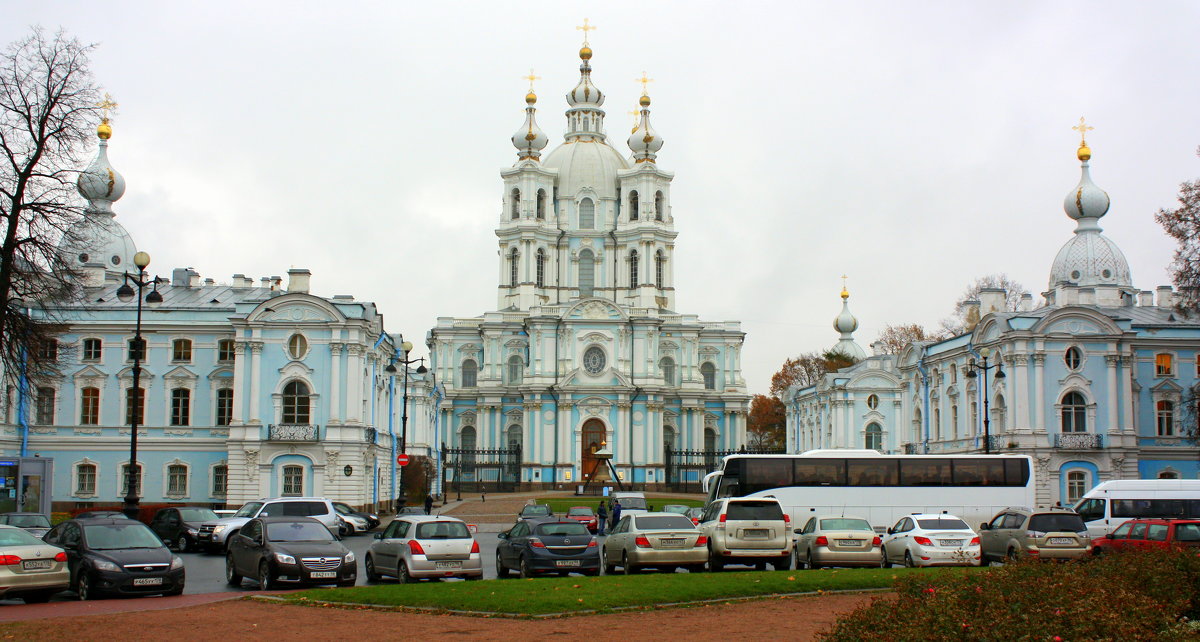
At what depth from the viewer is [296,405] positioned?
53938mm

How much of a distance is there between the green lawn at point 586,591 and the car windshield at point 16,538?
15.4 feet

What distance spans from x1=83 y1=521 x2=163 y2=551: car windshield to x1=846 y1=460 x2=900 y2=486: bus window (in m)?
23.2

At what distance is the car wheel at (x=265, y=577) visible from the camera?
23.6 metres

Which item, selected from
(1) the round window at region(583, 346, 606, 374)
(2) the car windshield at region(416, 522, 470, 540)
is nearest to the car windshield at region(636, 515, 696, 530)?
(2) the car windshield at region(416, 522, 470, 540)

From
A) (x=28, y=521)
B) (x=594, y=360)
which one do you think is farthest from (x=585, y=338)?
(x=28, y=521)

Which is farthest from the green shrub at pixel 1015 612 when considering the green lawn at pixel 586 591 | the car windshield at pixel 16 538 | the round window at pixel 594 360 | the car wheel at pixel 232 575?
the round window at pixel 594 360

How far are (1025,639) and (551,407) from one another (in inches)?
3052

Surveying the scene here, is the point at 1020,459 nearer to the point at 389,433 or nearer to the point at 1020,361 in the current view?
the point at 1020,361

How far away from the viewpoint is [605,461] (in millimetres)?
86000

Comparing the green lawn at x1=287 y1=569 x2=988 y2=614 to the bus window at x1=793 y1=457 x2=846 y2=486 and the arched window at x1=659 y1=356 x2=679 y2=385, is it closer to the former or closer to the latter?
the bus window at x1=793 y1=457 x2=846 y2=486

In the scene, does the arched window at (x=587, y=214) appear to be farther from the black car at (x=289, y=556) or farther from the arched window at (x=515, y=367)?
the black car at (x=289, y=556)

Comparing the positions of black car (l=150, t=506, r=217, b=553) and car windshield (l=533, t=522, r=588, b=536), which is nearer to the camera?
car windshield (l=533, t=522, r=588, b=536)

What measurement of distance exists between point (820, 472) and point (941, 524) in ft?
38.6

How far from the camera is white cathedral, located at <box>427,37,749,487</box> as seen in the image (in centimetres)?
8738
